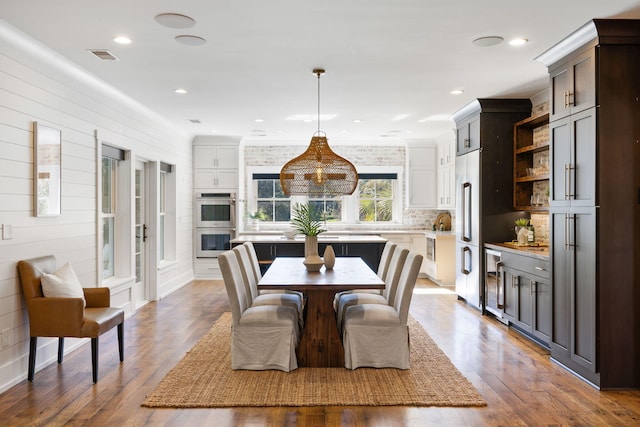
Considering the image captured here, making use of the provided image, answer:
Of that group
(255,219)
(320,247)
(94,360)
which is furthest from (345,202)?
(94,360)

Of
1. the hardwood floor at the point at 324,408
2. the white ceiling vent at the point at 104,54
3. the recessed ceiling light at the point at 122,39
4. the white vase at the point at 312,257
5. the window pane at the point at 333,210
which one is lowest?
the hardwood floor at the point at 324,408

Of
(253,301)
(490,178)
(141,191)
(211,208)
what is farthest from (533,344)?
(211,208)

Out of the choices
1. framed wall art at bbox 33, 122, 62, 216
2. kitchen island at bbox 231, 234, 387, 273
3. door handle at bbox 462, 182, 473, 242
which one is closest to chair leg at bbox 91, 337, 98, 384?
framed wall art at bbox 33, 122, 62, 216

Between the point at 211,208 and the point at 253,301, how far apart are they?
4511mm

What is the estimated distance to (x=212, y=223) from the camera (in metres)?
8.88

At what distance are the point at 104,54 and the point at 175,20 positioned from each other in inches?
44.6

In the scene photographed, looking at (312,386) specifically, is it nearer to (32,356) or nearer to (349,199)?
(32,356)

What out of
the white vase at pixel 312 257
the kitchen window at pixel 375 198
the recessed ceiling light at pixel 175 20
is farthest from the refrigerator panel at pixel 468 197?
the recessed ceiling light at pixel 175 20

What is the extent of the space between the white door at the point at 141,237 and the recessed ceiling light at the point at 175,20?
11.7 ft

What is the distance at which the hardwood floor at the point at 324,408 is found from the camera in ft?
9.89

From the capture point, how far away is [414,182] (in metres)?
9.17

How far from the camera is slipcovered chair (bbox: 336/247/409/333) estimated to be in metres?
4.42

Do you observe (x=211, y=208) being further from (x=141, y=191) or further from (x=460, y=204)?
(x=460, y=204)

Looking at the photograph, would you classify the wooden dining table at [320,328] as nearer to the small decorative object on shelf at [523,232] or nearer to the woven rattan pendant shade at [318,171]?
A: the woven rattan pendant shade at [318,171]
